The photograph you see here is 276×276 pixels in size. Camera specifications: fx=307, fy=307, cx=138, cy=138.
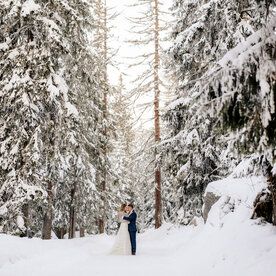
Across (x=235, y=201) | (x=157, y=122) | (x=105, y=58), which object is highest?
(x=105, y=58)

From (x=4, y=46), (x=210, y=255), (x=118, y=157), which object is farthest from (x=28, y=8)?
(x=118, y=157)

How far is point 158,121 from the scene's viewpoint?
2005 cm

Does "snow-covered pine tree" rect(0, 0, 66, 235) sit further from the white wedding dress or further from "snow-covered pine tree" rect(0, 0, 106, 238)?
the white wedding dress

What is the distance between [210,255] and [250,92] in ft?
14.1

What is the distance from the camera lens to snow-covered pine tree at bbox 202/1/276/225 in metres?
3.20

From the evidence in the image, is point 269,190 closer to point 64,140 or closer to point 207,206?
point 207,206

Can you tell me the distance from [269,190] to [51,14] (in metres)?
9.92

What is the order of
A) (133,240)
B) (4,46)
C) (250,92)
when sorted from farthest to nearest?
(133,240), (4,46), (250,92)

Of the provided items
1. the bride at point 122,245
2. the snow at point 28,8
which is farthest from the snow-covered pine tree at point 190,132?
the snow at point 28,8

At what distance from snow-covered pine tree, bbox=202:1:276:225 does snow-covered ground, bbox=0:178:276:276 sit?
2.03 meters

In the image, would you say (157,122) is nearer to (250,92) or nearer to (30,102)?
(30,102)

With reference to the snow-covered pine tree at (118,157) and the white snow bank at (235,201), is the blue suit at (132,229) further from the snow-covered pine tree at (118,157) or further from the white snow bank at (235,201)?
the snow-covered pine tree at (118,157)

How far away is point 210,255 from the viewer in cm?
655

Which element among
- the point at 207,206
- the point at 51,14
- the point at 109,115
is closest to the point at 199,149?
the point at 207,206
